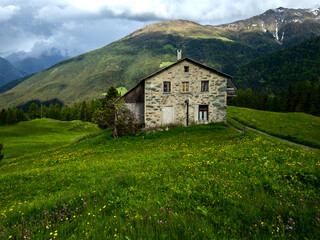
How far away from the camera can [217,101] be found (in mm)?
30297

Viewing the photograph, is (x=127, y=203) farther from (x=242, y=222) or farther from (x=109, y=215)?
(x=242, y=222)

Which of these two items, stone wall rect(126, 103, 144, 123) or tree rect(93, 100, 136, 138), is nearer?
tree rect(93, 100, 136, 138)

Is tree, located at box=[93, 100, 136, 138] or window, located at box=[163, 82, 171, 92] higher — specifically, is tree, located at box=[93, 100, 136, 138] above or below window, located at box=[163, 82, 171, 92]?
below

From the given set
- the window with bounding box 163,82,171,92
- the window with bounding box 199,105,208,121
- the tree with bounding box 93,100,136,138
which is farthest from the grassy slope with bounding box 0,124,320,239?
the window with bounding box 163,82,171,92

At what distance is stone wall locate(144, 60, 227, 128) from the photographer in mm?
30047

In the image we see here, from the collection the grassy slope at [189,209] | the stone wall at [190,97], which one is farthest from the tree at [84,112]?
the grassy slope at [189,209]

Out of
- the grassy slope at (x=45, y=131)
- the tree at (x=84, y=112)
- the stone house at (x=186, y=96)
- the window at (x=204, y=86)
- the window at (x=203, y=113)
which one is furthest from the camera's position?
the tree at (x=84, y=112)

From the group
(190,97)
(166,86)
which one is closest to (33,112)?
(166,86)

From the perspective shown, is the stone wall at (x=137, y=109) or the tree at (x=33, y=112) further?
the tree at (x=33, y=112)

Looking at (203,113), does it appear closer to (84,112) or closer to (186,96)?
(186,96)

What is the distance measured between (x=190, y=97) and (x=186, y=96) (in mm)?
680

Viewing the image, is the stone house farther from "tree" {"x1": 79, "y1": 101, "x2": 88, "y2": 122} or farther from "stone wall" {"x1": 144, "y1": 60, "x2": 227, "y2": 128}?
"tree" {"x1": 79, "y1": 101, "x2": 88, "y2": 122}

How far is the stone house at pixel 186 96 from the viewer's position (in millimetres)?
29938

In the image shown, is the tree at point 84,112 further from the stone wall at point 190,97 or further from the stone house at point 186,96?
the stone wall at point 190,97
